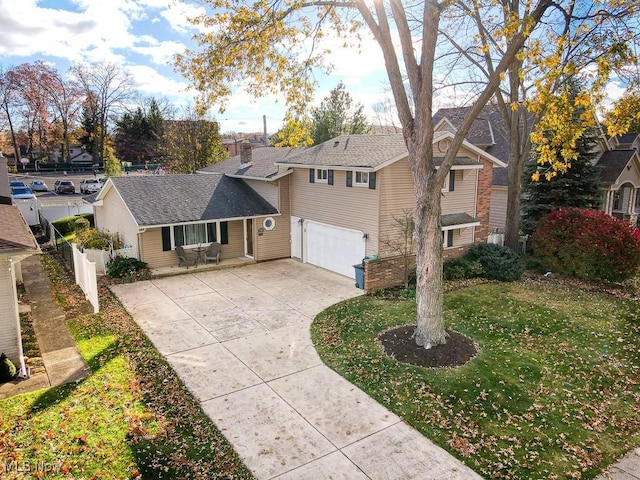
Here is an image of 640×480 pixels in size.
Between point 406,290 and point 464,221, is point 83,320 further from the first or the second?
point 464,221

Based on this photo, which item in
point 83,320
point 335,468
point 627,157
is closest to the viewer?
point 335,468

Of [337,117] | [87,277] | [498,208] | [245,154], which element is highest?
[337,117]

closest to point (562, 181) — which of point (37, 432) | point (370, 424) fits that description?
point (370, 424)

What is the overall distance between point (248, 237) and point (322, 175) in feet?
15.6

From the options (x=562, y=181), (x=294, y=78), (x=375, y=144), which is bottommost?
(x=562, y=181)

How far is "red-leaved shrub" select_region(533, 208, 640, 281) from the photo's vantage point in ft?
51.5

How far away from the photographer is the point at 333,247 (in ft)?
58.2

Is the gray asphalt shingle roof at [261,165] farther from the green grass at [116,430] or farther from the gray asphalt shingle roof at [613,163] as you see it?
the gray asphalt shingle roof at [613,163]

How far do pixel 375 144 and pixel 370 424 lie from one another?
1210 cm

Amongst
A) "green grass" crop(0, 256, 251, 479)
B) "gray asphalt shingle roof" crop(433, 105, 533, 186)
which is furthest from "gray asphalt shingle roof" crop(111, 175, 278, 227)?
"gray asphalt shingle roof" crop(433, 105, 533, 186)

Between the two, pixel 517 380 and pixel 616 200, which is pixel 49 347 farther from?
pixel 616 200

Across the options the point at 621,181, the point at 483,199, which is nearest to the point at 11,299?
the point at 483,199

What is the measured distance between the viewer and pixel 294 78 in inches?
469

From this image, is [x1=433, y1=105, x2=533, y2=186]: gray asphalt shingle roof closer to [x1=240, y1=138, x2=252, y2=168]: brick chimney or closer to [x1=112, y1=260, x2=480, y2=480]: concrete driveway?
[x1=240, y1=138, x2=252, y2=168]: brick chimney
